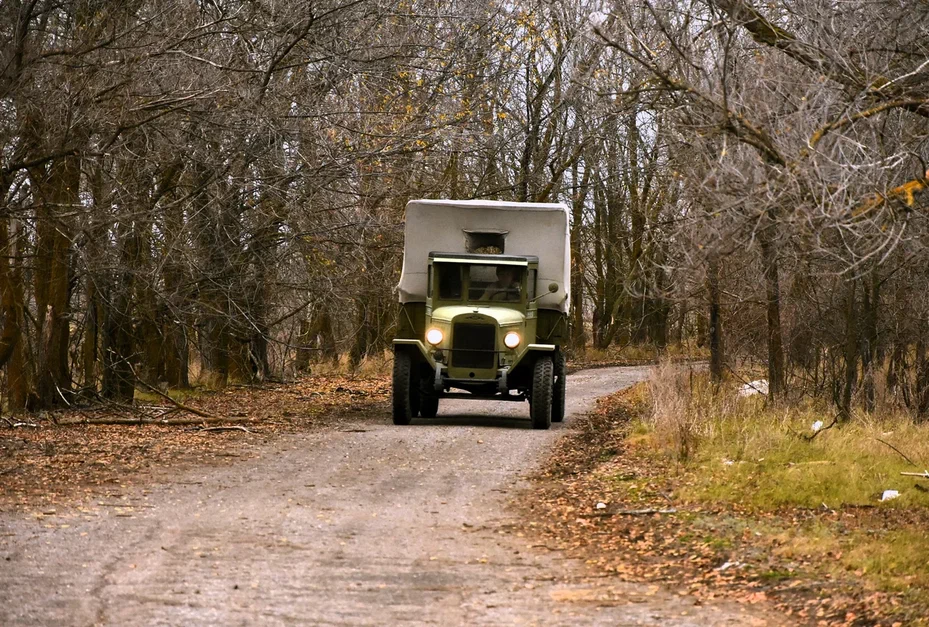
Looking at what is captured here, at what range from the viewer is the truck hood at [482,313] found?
15.6 metres

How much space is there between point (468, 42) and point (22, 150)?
7239mm

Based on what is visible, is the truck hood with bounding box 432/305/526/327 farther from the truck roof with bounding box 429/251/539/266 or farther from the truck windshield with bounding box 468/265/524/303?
the truck roof with bounding box 429/251/539/266

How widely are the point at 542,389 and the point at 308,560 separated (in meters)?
8.21

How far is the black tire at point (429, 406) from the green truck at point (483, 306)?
0.02 m

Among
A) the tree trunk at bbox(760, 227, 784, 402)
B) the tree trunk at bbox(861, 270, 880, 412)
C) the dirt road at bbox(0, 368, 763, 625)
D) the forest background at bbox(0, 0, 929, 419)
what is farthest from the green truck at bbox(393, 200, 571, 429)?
the dirt road at bbox(0, 368, 763, 625)

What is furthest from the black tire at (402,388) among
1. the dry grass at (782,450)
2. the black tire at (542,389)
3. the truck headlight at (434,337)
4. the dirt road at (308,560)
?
the dirt road at (308,560)

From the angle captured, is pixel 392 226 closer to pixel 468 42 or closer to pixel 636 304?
pixel 468 42

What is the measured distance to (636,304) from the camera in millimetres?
42594

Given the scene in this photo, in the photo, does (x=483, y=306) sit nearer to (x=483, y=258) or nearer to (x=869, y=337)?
(x=483, y=258)

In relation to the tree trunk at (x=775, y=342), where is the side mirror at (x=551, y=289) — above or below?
above

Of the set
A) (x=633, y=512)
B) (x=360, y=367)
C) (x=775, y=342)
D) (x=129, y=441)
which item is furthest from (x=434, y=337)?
(x=360, y=367)

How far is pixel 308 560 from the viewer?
23.9 ft

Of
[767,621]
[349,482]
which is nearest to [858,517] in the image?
[767,621]

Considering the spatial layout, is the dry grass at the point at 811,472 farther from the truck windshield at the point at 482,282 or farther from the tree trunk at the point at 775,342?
the truck windshield at the point at 482,282
